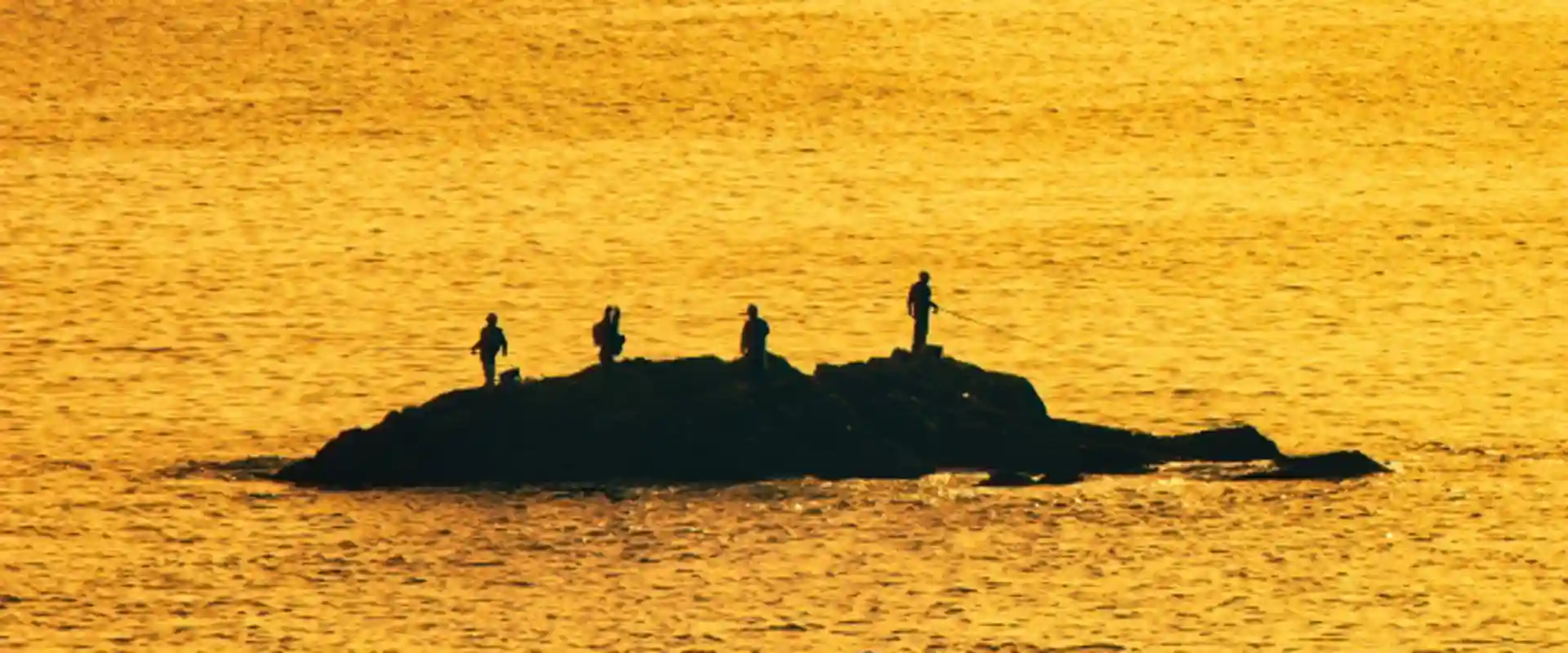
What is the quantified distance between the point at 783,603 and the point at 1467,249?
1525 inches

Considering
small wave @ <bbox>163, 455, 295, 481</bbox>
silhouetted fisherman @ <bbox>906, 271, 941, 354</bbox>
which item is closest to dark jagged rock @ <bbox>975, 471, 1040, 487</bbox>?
silhouetted fisherman @ <bbox>906, 271, 941, 354</bbox>

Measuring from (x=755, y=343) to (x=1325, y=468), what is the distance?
980 centimetres

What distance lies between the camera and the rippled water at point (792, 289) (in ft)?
173

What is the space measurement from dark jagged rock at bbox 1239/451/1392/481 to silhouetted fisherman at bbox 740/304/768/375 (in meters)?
8.09

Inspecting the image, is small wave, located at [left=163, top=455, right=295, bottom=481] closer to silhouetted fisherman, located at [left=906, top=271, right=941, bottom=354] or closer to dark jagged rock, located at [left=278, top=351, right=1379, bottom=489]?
dark jagged rock, located at [left=278, top=351, right=1379, bottom=489]

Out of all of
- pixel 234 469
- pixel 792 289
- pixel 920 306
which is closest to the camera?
pixel 920 306

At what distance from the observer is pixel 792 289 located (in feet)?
265

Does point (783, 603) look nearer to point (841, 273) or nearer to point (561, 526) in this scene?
point (561, 526)

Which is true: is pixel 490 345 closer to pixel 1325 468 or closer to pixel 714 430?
pixel 714 430

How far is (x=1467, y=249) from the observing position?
87.1 m

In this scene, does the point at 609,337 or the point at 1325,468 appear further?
the point at 1325,468

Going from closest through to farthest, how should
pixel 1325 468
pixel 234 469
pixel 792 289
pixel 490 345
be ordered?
pixel 490 345, pixel 1325 468, pixel 234 469, pixel 792 289

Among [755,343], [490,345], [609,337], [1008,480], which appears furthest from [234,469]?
[1008,480]

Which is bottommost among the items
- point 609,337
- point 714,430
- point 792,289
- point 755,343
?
point 714,430
